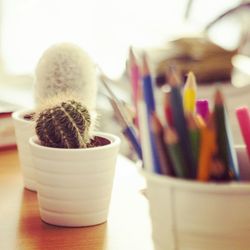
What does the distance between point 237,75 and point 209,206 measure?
1.24 m

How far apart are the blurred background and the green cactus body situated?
695 millimetres

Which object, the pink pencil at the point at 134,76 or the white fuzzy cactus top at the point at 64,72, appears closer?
the pink pencil at the point at 134,76

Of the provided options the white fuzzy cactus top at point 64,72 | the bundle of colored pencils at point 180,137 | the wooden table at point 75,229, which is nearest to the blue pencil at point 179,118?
A: the bundle of colored pencils at point 180,137

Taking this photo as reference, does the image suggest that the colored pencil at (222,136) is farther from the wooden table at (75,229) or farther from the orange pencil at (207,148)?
the wooden table at (75,229)

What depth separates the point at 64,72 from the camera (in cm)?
64

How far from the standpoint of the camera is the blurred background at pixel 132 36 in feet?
4.72

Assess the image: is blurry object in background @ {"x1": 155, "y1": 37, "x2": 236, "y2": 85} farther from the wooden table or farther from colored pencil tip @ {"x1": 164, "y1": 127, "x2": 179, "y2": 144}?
colored pencil tip @ {"x1": 164, "y1": 127, "x2": 179, "y2": 144}

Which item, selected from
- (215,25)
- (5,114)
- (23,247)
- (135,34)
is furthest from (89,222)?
(215,25)

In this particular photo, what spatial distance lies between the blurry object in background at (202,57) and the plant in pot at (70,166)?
1024 millimetres

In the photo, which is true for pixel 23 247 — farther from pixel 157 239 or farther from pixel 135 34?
pixel 135 34

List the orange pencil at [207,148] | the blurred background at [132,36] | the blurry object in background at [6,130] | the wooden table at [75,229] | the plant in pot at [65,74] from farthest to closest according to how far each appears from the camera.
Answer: the blurred background at [132,36]
the blurry object in background at [6,130]
the plant in pot at [65,74]
the wooden table at [75,229]
the orange pencil at [207,148]

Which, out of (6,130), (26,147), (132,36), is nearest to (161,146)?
(26,147)

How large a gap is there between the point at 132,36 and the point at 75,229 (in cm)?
A: 107

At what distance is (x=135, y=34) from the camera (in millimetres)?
1574
